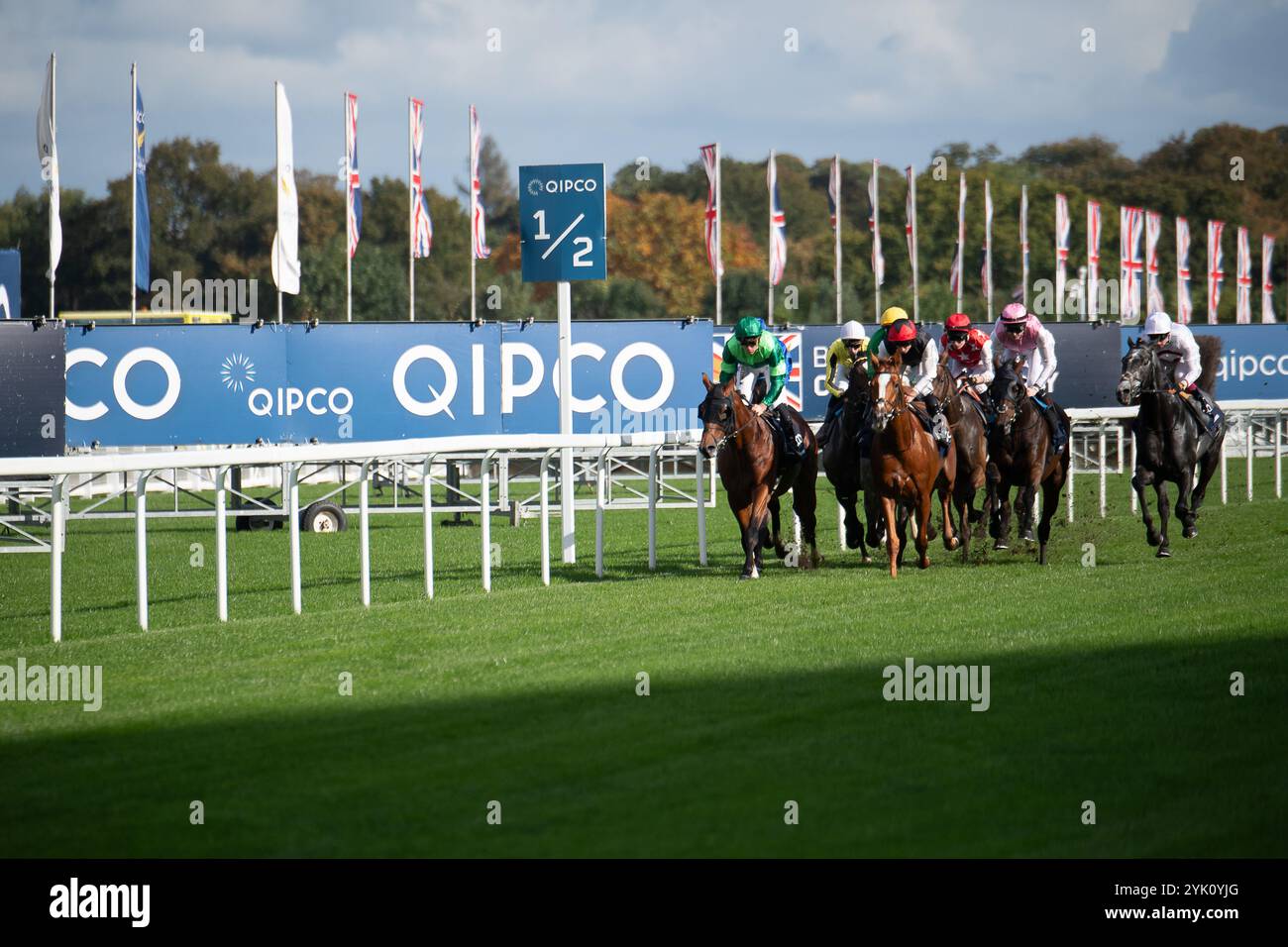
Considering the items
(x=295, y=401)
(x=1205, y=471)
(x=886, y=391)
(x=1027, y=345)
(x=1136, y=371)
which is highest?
(x=1027, y=345)

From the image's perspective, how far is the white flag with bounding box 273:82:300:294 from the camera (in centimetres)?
2236

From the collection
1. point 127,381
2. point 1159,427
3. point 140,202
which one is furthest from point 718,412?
point 140,202

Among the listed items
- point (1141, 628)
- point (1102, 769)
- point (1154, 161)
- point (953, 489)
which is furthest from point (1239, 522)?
point (1154, 161)

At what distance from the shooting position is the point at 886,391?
11.8 metres

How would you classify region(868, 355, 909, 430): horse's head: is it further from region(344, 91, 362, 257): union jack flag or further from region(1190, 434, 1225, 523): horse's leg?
region(344, 91, 362, 257): union jack flag

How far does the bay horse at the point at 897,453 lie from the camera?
1188 centimetres

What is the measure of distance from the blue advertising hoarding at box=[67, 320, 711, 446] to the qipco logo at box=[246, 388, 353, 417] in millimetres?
13

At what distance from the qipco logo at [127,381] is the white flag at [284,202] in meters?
2.08

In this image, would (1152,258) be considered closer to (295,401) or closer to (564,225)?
(295,401)

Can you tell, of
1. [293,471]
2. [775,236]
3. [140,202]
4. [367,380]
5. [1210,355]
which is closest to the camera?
[293,471]

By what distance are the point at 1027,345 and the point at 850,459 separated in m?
2.05

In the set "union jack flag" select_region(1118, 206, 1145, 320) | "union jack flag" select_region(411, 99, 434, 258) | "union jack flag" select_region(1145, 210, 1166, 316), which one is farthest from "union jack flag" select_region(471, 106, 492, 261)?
"union jack flag" select_region(1145, 210, 1166, 316)
